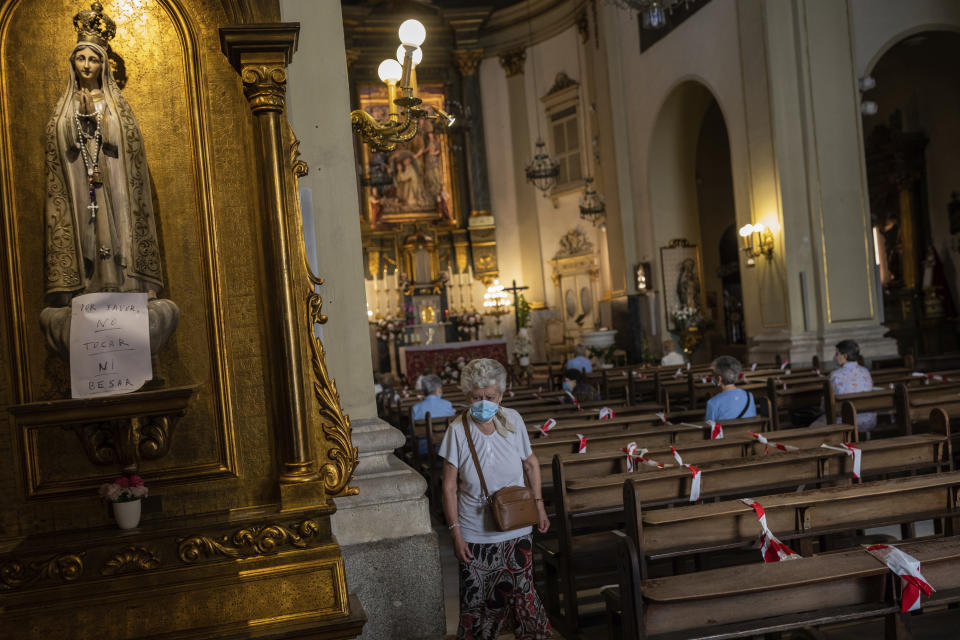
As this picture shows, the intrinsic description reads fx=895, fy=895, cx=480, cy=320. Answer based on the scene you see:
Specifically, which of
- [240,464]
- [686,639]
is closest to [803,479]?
[686,639]

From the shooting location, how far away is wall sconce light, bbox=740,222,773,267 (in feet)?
43.9

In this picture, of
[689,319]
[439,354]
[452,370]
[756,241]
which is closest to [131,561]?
[756,241]

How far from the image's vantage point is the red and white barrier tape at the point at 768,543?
3090mm

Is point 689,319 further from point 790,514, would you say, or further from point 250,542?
point 250,542

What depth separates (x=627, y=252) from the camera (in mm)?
18406

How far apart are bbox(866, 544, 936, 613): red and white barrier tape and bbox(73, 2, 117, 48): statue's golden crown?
10.3 feet

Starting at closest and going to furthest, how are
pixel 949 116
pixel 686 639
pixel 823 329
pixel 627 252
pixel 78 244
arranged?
pixel 686 639 < pixel 78 244 < pixel 823 329 < pixel 949 116 < pixel 627 252

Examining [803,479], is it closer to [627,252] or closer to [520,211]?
[627,252]

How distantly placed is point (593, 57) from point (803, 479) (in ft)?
55.3

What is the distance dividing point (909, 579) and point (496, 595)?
5.70ft

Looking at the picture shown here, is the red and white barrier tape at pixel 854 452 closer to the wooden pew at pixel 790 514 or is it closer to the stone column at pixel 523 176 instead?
the wooden pew at pixel 790 514

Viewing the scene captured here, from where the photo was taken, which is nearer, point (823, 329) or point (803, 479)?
point (803, 479)

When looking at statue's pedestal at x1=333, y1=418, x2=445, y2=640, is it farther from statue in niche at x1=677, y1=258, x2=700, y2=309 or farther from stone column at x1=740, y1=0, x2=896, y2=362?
statue in niche at x1=677, y1=258, x2=700, y2=309

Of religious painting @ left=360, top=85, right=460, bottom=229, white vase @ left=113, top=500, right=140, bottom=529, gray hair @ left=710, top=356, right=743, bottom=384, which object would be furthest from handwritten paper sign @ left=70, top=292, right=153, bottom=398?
religious painting @ left=360, top=85, right=460, bottom=229
